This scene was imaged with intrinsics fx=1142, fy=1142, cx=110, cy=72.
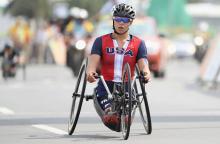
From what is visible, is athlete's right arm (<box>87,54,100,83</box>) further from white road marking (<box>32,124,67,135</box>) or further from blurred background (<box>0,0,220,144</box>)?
white road marking (<box>32,124,67,135</box>)

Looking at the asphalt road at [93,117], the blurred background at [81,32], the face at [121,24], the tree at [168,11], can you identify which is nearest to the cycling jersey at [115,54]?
the face at [121,24]

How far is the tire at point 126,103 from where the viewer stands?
13180 mm

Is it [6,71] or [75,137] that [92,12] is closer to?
[6,71]

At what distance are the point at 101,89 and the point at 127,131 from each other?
3.98 feet

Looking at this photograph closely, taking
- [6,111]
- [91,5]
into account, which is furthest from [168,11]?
[91,5]

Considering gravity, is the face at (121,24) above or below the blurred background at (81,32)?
above

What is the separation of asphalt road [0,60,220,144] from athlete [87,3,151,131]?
67 centimetres

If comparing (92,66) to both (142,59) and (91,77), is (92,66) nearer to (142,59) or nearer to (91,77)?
(91,77)

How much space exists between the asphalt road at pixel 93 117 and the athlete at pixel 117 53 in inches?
26.4

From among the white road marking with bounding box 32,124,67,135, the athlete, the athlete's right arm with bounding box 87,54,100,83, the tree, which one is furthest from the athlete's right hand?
the tree

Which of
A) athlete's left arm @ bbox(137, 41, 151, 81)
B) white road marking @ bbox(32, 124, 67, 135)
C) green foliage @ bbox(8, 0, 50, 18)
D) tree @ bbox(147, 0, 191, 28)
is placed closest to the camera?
athlete's left arm @ bbox(137, 41, 151, 81)

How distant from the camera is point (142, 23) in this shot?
117 ft

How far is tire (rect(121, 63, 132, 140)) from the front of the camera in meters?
13.2

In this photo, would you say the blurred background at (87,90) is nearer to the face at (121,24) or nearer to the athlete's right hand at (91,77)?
the athlete's right hand at (91,77)
